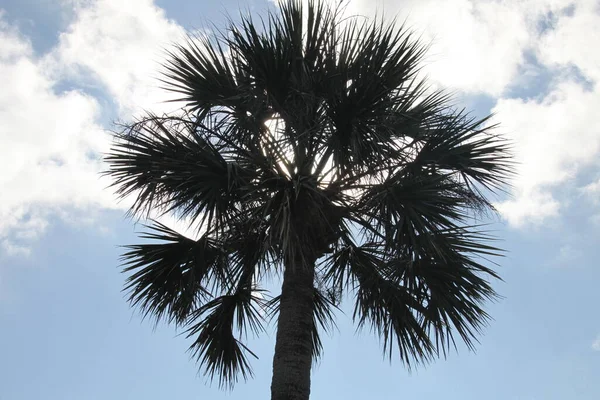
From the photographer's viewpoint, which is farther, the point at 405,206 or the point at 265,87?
the point at 265,87

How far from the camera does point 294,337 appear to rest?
6.82 metres

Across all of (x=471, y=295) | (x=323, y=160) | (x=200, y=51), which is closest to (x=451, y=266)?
(x=471, y=295)

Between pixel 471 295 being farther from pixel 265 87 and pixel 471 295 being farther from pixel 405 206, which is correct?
pixel 265 87

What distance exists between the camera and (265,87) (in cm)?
764

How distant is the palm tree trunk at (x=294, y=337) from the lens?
6543 millimetres

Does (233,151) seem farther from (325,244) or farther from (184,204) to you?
(325,244)

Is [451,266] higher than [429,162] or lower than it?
lower

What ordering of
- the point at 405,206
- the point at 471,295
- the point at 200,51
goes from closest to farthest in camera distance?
the point at 405,206 < the point at 471,295 < the point at 200,51

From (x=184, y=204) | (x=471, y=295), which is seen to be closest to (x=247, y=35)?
(x=184, y=204)

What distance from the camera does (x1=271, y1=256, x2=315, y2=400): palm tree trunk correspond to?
6.54 meters

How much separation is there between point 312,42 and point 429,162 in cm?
180

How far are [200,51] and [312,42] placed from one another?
4.23 ft

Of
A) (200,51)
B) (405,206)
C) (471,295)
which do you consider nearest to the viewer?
(405,206)

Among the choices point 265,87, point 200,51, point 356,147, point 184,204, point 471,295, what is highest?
point 200,51
